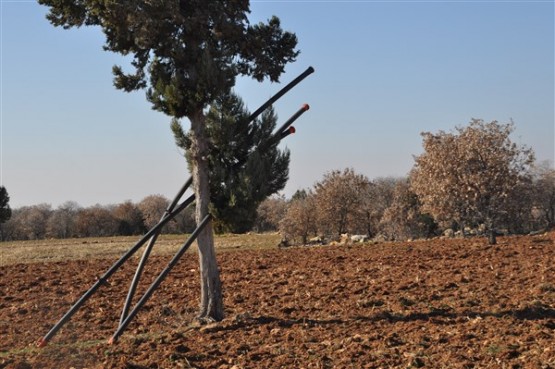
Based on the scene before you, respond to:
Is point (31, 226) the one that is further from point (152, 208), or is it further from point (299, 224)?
point (299, 224)

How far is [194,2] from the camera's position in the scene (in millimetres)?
8969

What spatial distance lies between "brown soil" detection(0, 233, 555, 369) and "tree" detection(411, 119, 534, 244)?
2.55 meters

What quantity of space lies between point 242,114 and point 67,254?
17.5m

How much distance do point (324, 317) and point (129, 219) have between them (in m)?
60.9

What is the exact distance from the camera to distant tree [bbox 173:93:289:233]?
351 inches

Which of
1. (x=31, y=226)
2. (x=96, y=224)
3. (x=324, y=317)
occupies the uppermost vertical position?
(x=31, y=226)

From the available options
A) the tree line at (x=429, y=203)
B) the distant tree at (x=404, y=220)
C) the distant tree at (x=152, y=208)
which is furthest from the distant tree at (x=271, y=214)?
the distant tree at (x=404, y=220)

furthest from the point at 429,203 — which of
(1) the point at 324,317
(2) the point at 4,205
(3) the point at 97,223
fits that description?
(3) the point at 97,223

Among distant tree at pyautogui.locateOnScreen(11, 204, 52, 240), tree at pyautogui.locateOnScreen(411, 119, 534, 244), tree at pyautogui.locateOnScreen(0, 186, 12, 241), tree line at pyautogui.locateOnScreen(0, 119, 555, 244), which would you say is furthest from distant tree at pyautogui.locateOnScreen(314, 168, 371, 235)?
distant tree at pyautogui.locateOnScreen(11, 204, 52, 240)

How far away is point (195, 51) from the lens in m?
8.89

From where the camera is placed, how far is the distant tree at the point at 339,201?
98.9ft

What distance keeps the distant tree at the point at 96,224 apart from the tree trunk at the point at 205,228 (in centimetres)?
5649

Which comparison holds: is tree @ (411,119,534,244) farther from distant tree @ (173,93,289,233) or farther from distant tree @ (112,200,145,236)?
distant tree @ (112,200,145,236)

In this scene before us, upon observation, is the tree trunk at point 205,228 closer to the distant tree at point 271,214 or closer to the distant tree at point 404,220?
the distant tree at point 404,220
